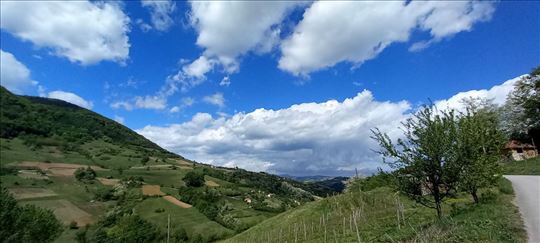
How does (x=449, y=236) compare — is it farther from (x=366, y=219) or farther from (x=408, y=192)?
(x=366, y=219)

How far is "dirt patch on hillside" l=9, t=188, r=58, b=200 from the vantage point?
13150 cm

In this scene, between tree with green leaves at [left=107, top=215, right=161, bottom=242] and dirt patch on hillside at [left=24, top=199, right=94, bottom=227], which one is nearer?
tree with green leaves at [left=107, top=215, right=161, bottom=242]

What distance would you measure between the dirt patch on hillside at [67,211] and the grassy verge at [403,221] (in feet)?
273

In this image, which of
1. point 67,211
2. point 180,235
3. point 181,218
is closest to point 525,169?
point 180,235

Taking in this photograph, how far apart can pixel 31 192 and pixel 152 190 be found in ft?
143

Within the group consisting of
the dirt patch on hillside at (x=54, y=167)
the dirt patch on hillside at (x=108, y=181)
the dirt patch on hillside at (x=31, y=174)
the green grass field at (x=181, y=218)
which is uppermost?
Result: the dirt patch on hillside at (x=54, y=167)

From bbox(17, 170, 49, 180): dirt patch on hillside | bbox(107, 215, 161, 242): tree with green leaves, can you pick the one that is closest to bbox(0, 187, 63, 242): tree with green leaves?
bbox(107, 215, 161, 242): tree with green leaves

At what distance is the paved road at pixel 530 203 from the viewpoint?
839 inches

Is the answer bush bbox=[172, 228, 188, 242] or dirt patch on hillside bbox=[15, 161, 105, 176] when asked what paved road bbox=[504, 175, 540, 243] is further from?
dirt patch on hillside bbox=[15, 161, 105, 176]

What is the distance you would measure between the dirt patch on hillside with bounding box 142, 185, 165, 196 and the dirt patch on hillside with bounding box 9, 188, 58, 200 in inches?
1323

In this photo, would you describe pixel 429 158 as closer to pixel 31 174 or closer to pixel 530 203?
pixel 530 203

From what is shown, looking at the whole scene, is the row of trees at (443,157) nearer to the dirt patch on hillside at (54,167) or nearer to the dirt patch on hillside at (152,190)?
the dirt patch on hillside at (152,190)

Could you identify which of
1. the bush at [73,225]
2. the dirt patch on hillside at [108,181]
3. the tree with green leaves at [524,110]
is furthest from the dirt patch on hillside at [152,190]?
the tree with green leaves at [524,110]

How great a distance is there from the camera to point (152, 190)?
16325cm
